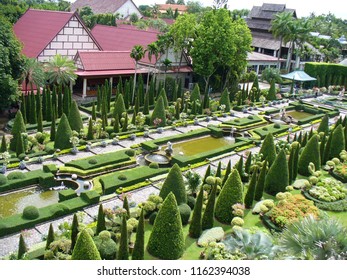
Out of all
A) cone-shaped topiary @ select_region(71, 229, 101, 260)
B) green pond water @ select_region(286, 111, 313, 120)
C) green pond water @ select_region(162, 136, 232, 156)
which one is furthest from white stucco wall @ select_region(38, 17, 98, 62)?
cone-shaped topiary @ select_region(71, 229, 101, 260)

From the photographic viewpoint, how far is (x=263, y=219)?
25.2 meters

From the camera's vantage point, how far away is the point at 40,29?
179 ft

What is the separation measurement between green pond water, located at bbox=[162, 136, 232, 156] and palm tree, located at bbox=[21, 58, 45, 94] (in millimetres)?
15614

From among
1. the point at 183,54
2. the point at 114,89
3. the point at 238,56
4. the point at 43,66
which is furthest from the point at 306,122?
the point at 43,66

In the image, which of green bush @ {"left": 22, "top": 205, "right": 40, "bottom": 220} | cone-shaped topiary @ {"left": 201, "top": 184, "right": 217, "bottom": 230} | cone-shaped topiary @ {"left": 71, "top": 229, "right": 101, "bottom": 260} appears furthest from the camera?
green bush @ {"left": 22, "top": 205, "right": 40, "bottom": 220}

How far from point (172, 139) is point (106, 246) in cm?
2090

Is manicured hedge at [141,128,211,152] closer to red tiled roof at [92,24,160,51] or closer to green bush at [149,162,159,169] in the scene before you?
green bush at [149,162,159,169]

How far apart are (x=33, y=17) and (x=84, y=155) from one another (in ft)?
107

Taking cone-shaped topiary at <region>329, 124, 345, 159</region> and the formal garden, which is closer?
the formal garden

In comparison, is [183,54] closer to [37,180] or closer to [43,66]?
[43,66]

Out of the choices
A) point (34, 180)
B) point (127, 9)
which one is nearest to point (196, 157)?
point (34, 180)

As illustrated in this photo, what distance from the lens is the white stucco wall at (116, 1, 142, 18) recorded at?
11591 centimetres

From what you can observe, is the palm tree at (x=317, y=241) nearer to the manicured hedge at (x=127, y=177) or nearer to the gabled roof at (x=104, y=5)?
the manicured hedge at (x=127, y=177)

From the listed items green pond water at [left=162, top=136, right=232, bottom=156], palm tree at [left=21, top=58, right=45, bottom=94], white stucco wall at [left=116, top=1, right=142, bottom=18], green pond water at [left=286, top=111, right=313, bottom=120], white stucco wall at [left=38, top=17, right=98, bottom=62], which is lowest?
green pond water at [left=162, top=136, right=232, bottom=156]
